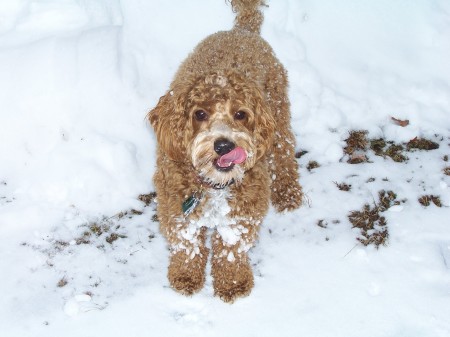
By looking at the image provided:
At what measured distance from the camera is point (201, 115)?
12.4ft

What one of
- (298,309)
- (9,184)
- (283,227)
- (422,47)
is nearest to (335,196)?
(283,227)

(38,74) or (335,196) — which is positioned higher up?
(38,74)

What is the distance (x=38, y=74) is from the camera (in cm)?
568

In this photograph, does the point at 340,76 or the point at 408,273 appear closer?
the point at 408,273

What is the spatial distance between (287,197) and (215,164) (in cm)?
181

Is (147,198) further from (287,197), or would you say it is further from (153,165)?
(287,197)

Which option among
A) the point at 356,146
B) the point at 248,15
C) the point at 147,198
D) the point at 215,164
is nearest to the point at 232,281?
the point at 215,164

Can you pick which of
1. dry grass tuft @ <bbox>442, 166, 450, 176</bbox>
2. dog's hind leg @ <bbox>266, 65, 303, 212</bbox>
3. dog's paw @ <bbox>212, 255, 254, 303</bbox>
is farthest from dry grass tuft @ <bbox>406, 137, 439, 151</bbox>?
dog's paw @ <bbox>212, 255, 254, 303</bbox>

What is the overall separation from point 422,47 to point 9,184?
554 centimetres

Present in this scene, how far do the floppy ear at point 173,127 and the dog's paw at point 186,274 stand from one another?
0.94 meters

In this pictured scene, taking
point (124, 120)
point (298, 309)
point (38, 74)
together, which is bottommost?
point (298, 309)

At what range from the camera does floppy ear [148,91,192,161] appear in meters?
3.79

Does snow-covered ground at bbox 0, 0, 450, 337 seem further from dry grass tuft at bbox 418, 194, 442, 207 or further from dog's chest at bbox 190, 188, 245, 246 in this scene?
dog's chest at bbox 190, 188, 245, 246

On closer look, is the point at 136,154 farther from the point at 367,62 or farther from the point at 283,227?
the point at 367,62
